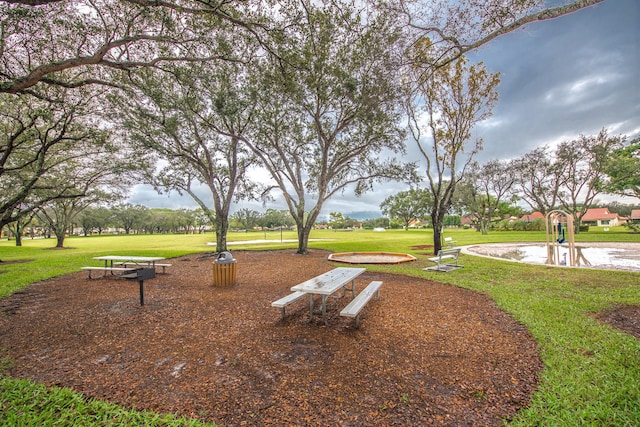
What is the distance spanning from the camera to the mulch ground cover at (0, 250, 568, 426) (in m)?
2.67

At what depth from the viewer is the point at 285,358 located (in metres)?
3.63

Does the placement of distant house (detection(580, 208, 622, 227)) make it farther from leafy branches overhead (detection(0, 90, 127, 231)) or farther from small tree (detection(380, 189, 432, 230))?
leafy branches overhead (detection(0, 90, 127, 231))

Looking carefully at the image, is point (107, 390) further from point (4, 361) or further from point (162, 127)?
point (162, 127)

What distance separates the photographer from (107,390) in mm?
2951

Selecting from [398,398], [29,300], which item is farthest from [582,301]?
[29,300]

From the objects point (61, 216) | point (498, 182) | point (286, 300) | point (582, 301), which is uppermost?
point (498, 182)

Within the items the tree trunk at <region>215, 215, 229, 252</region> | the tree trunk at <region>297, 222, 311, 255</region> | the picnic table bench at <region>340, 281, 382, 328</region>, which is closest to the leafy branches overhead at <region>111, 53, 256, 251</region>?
the tree trunk at <region>215, 215, 229, 252</region>

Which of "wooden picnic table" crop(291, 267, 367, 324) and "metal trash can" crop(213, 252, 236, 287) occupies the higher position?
"wooden picnic table" crop(291, 267, 367, 324)

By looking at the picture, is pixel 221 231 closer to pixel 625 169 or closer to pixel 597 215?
pixel 625 169

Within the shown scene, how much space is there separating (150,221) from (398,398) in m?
84.5

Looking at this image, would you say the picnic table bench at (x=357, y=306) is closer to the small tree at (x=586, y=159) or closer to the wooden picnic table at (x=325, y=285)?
the wooden picnic table at (x=325, y=285)

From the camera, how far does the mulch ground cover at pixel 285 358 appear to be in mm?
2674

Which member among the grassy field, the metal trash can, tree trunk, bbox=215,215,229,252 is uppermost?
tree trunk, bbox=215,215,229,252

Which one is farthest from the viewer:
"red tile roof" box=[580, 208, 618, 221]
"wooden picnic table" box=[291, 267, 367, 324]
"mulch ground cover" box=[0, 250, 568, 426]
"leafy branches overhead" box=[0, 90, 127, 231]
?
"red tile roof" box=[580, 208, 618, 221]
